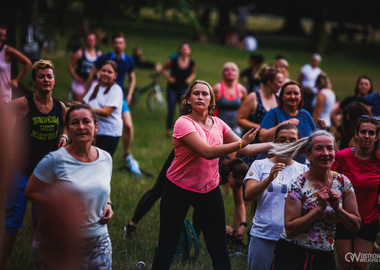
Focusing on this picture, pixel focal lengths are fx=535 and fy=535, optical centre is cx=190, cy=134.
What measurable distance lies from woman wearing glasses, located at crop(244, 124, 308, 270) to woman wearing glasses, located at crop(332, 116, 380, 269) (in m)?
0.78

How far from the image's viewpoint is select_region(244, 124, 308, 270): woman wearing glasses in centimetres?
479

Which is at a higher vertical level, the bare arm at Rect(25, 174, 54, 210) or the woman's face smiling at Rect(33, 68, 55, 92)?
the woman's face smiling at Rect(33, 68, 55, 92)

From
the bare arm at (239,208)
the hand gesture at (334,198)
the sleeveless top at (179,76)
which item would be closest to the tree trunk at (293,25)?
the sleeveless top at (179,76)

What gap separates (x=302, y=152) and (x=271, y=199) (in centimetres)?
51

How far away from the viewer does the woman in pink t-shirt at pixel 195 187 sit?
192 inches

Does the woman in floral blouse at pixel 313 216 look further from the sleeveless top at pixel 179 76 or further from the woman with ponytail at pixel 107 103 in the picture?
the sleeveless top at pixel 179 76

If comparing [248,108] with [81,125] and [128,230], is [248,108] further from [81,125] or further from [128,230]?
[81,125]

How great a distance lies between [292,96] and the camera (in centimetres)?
629

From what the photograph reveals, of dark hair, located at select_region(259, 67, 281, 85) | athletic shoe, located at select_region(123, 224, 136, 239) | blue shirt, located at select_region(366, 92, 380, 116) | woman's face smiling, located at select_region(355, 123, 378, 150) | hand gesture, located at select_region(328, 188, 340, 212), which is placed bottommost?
athletic shoe, located at select_region(123, 224, 136, 239)

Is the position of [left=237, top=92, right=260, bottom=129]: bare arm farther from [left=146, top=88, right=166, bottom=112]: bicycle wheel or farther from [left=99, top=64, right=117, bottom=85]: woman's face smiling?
[left=146, top=88, right=166, bottom=112]: bicycle wheel

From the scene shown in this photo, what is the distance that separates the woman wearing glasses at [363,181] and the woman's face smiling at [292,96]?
0.96m

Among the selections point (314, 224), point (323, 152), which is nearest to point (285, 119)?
point (323, 152)

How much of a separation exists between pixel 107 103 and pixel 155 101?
1158cm

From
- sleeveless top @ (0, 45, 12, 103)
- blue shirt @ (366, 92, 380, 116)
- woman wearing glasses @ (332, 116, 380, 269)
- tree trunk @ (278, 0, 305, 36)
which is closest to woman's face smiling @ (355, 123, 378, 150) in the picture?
woman wearing glasses @ (332, 116, 380, 269)
